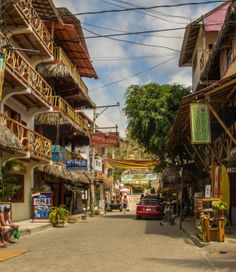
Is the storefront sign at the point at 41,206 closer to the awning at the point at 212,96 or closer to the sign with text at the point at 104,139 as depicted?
the awning at the point at 212,96

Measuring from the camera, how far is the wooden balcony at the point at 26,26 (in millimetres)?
21609

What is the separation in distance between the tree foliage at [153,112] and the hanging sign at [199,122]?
45.7ft

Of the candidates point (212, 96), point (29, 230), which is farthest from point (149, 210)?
point (212, 96)

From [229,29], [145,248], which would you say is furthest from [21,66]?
[145,248]

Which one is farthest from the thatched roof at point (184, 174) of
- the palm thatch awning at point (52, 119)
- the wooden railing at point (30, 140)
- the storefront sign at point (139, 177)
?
the storefront sign at point (139, 177)

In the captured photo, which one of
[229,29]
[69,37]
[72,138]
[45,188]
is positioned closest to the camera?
[229,29]

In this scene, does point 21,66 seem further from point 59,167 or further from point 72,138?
point 72,138

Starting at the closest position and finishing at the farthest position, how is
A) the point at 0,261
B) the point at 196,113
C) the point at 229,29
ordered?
the point at 0,261
the point at 196,113
the point at 229,29

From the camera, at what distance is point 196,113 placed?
52.4 ft

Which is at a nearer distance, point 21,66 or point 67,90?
point 21,66

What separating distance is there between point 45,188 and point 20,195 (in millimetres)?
2139

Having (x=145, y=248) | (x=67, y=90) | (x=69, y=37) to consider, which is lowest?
(x=145, y=248)

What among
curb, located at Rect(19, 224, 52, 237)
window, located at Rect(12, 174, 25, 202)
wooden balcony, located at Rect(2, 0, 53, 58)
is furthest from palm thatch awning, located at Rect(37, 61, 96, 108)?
curb, located at Rect(19, 224, 52, 237)

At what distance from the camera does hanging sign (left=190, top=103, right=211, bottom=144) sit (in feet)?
52.3
